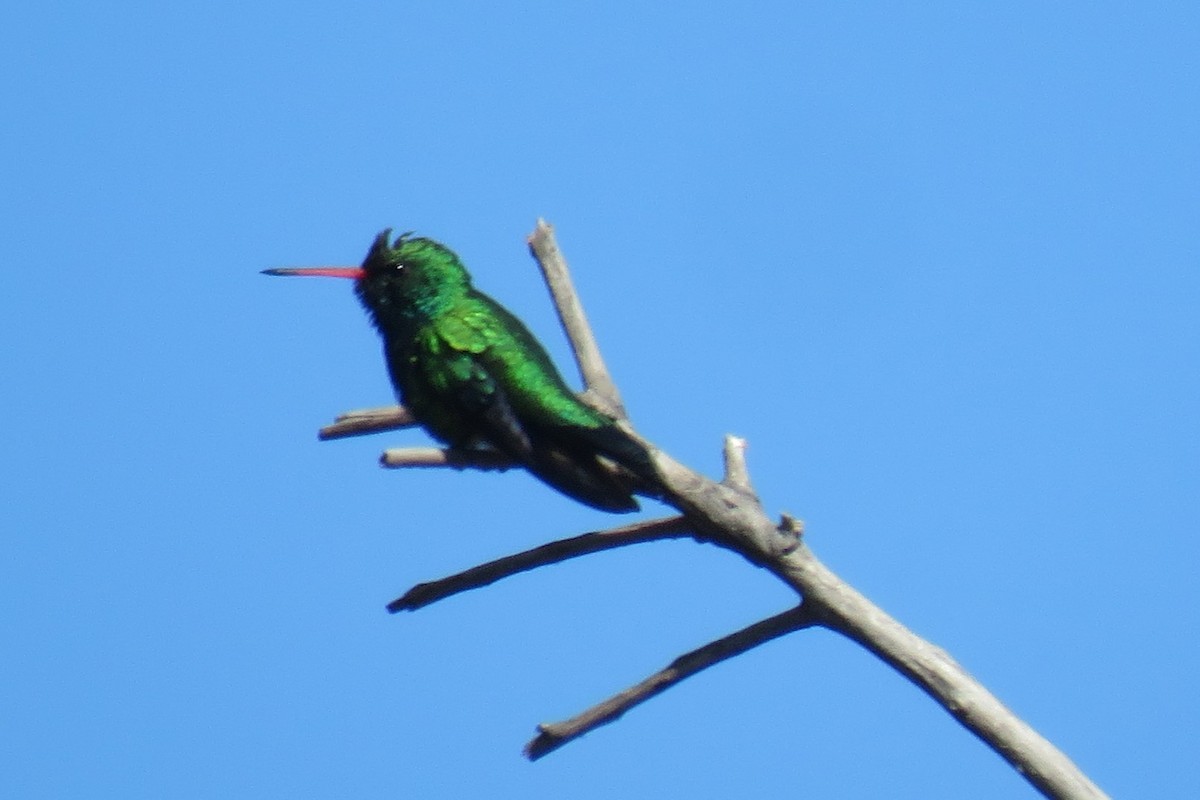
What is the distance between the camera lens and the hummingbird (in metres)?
5.73

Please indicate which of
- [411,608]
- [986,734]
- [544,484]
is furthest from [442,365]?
[986,734]

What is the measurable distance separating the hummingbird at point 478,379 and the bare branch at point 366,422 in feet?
0.80

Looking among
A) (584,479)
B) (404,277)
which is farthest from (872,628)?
(404,277)

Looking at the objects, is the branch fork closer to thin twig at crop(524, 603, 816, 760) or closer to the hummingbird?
thin twig at crop(524, 603, 816, 760)

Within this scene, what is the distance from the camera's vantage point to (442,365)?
6.62m

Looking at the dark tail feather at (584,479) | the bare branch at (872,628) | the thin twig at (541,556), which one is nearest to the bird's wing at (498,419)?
the dark tail feather at (584,479)

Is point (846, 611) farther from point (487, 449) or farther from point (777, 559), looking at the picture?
point (487, 449)

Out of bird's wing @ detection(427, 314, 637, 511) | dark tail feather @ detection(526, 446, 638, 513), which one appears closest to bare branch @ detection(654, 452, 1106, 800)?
dark tail feather @ detection(526, 446, 638, 513)

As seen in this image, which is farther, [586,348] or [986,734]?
[586,348]

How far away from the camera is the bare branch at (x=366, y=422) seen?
19.2 feet

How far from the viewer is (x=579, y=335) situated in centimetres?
569

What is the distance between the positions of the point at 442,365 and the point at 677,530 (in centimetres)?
192

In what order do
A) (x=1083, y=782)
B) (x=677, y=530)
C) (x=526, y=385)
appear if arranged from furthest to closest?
(x=526, y=385) < (x=677, y=530) < (x=1083, y=782)

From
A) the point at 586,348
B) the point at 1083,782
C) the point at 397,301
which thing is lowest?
the point at 1083,782
